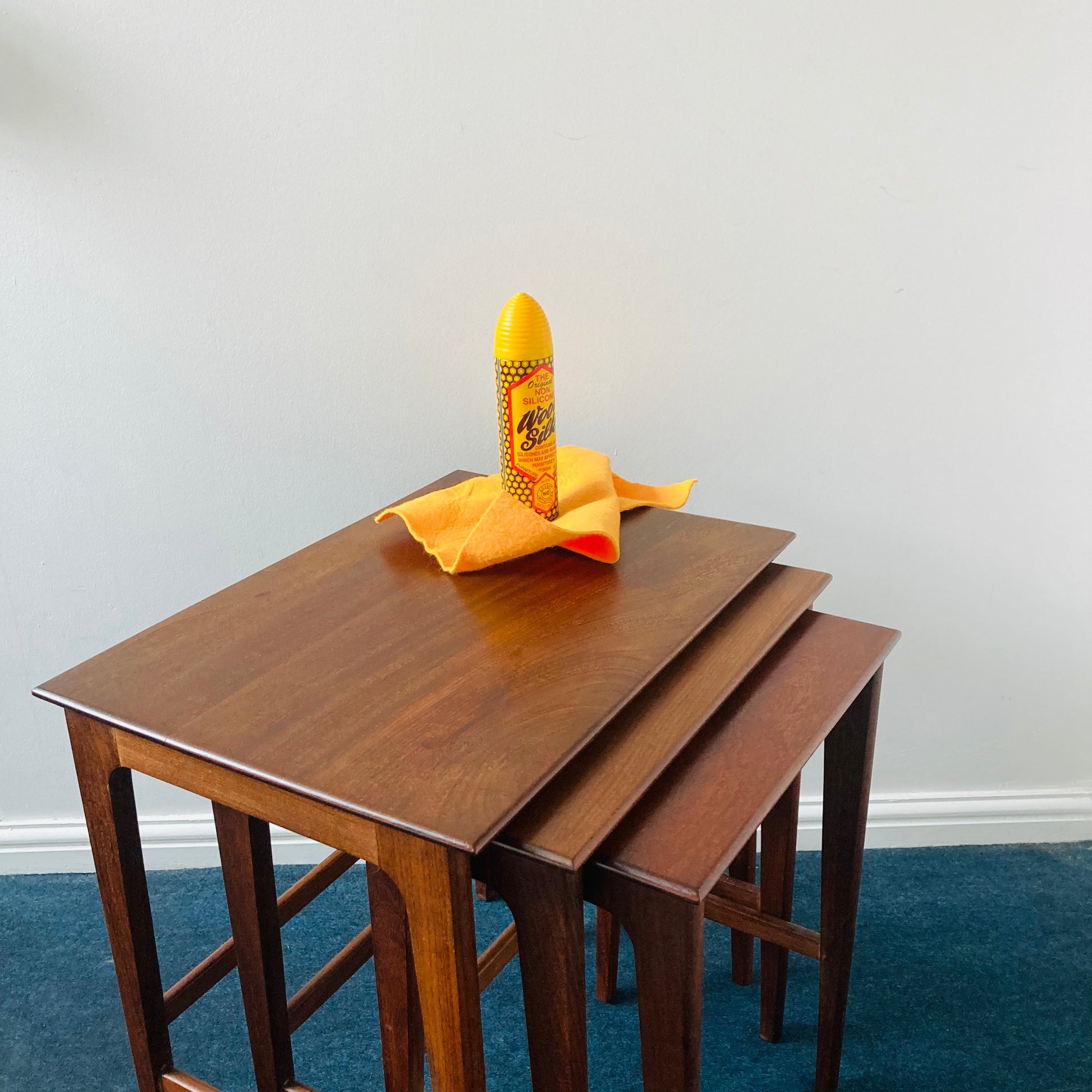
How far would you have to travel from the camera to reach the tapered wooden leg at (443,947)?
2.56ft

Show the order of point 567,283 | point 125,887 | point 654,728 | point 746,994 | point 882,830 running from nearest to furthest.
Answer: point 654,728 < point 125,887 < point 567,283 < point 746,994 < point 882,830

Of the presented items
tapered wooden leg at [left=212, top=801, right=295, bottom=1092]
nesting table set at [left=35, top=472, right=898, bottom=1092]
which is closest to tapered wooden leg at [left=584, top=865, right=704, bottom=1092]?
nesting table set at [left=35, top=472, right=898, bottom=1092]

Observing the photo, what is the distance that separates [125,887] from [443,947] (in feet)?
1.28

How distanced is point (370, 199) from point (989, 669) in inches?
47.8

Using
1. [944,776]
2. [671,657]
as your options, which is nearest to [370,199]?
[671,657]

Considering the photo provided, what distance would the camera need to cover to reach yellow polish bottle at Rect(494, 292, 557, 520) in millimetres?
1087

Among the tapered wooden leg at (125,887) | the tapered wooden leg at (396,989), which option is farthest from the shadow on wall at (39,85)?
the tapered wooden leg at (396,989)

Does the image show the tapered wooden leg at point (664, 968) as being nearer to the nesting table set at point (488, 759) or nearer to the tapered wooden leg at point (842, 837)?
the nesting table set at point (488, 759)

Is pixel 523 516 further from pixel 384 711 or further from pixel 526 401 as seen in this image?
pixel 384 711

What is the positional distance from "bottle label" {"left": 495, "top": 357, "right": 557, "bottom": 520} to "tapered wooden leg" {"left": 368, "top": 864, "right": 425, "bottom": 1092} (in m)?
0.43

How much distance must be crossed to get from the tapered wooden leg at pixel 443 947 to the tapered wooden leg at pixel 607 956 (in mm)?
621

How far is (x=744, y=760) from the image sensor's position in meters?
0.91

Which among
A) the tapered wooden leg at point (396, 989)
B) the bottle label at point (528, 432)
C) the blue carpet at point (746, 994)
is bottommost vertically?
the blue carpet at point (746, 994)

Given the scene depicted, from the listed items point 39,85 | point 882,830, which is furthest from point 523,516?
point 882,830
